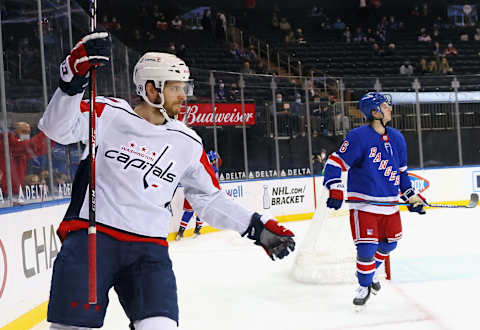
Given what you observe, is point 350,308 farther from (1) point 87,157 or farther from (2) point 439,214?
(2) point 439,214

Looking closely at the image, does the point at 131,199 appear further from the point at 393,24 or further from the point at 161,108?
the point at 393,24

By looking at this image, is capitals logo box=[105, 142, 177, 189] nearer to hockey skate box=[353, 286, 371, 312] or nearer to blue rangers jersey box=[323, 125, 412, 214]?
blue rangers jersey box=[323, 125, 412, 214]

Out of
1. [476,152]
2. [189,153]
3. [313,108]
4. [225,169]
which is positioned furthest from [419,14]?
[189,153]

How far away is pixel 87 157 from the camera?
204 centimetres

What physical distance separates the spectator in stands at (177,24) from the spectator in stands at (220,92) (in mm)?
6196

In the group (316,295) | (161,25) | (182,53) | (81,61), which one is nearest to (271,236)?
(81,61)

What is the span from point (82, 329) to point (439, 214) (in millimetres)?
9065

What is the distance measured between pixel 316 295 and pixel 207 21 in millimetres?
11999

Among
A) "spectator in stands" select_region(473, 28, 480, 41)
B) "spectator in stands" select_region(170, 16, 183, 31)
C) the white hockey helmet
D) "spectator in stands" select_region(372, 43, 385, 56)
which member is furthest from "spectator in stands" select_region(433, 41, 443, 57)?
the white hockey helmet

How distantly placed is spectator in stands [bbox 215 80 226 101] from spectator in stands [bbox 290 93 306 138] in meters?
1.27

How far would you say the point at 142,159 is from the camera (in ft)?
6.83

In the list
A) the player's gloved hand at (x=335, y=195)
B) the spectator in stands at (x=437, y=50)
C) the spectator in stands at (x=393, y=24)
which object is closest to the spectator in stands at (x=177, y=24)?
the spectator in stands at (x=393, y=24)

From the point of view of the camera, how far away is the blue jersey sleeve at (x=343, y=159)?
4090 mm

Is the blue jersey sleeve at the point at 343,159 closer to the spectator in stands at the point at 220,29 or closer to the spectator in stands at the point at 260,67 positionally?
the spectator in stands at the point at 260,67
